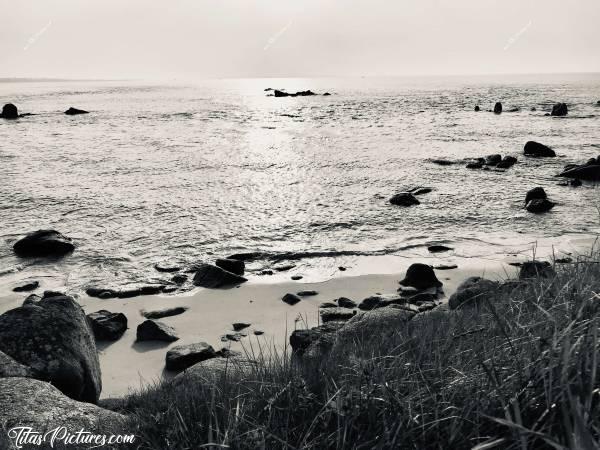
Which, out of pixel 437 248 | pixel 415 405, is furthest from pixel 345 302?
pixel 415 405

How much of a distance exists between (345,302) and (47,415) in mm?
5508

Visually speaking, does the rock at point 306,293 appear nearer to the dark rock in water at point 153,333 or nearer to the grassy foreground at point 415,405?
the dark rock in water at point 153,333

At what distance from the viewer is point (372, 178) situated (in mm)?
19766

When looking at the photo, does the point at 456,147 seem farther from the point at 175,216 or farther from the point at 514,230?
the point at 175,216

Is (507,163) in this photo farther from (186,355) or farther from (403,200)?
(186,355)

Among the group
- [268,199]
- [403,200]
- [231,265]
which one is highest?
[403,200]

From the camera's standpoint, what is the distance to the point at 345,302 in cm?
828

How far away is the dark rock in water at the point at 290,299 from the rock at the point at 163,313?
157cm

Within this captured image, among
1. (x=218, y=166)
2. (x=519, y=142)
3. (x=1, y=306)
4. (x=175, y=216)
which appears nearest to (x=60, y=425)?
(x=1, y=306)

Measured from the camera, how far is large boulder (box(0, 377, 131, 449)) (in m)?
2.97

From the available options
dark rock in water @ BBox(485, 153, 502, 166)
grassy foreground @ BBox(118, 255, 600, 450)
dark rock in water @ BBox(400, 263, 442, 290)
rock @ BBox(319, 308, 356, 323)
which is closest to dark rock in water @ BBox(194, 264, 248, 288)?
rock @ BBox(319, 308, 356, 323)

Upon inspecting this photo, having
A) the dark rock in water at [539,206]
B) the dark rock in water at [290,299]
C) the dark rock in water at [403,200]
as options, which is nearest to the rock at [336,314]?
the dark rock in water at [290,299]

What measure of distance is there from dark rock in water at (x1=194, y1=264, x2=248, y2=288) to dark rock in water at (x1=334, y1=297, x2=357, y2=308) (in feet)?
6.51

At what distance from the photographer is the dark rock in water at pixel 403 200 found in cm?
1544
